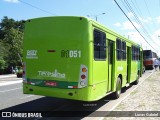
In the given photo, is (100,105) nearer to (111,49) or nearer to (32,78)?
(111,49)

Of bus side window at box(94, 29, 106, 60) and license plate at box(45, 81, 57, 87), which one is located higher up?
bus side window at box(94, 29, 106, 60)

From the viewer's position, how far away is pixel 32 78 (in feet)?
34.1

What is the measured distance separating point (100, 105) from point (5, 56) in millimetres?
52712

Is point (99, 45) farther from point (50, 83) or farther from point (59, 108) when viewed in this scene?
point (59, 108)

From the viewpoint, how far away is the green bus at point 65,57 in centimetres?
960

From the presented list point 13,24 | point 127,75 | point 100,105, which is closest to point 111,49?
point 100,105

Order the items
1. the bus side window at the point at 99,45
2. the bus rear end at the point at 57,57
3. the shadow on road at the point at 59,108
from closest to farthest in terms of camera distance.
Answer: the bus rear end at the point at 57,57, the bus side window at the point at 99,45, the shadow on road at the point at 59,108

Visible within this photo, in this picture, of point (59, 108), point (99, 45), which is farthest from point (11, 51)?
point (99, 45)

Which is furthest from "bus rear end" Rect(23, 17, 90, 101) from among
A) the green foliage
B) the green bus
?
the green foliage

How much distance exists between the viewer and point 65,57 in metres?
9.81

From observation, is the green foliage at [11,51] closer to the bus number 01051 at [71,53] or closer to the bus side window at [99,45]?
the bus side window at [99,45]

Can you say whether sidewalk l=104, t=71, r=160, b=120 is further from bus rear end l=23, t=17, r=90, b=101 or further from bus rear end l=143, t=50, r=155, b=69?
bus rear end l=143, t=50, r=155, b=69

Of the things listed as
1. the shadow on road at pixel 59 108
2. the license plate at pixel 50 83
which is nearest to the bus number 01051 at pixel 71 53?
the license plate at pixel 50 83

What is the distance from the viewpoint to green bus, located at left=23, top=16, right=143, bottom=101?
378 inches
